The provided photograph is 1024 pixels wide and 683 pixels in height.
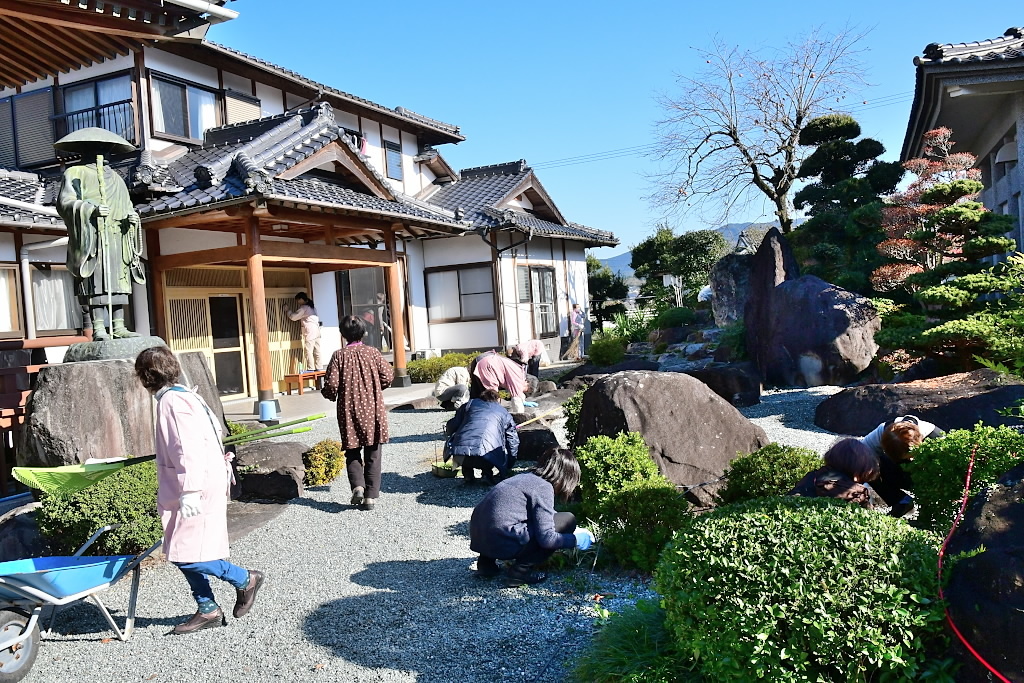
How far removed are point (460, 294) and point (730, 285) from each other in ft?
23.4

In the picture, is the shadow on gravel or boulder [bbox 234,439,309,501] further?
boulder [bbox 234,439,309,501]

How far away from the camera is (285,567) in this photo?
17.1 ft

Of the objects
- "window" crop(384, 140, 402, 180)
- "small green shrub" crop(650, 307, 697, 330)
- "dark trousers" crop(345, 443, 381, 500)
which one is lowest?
"dark trousers" crop(345, 443, 381, 500)

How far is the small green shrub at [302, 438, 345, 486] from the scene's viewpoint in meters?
7.59

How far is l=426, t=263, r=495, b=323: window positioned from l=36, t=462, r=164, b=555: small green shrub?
1406cm

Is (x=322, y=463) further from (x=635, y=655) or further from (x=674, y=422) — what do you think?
(x=635, y=655)

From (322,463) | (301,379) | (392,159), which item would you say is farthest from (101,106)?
(322,463)

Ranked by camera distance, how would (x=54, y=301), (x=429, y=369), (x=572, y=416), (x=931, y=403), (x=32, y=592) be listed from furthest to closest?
(x=429, y=369) → (x=54, y=301) → (x=572, y=416) → (x=931, y=403) → (x=32, y=592)

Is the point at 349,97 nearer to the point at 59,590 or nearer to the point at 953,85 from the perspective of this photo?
the point at 953,85

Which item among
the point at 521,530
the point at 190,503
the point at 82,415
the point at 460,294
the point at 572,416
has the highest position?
the point at 460,294

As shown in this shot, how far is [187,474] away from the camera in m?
3.93

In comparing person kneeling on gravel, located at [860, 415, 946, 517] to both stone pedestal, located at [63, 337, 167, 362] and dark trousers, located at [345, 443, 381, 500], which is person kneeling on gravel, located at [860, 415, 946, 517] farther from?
stone pedestal, located at [63, 337, 167, 362]

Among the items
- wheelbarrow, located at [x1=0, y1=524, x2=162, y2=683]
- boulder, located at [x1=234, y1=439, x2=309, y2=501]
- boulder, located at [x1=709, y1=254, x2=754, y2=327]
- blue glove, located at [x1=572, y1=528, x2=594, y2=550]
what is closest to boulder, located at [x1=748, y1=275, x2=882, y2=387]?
boulder, located at [x1=709, y1=254, x2=754, y2=327]

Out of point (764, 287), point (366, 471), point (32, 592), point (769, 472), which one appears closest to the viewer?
point (32, 592)
